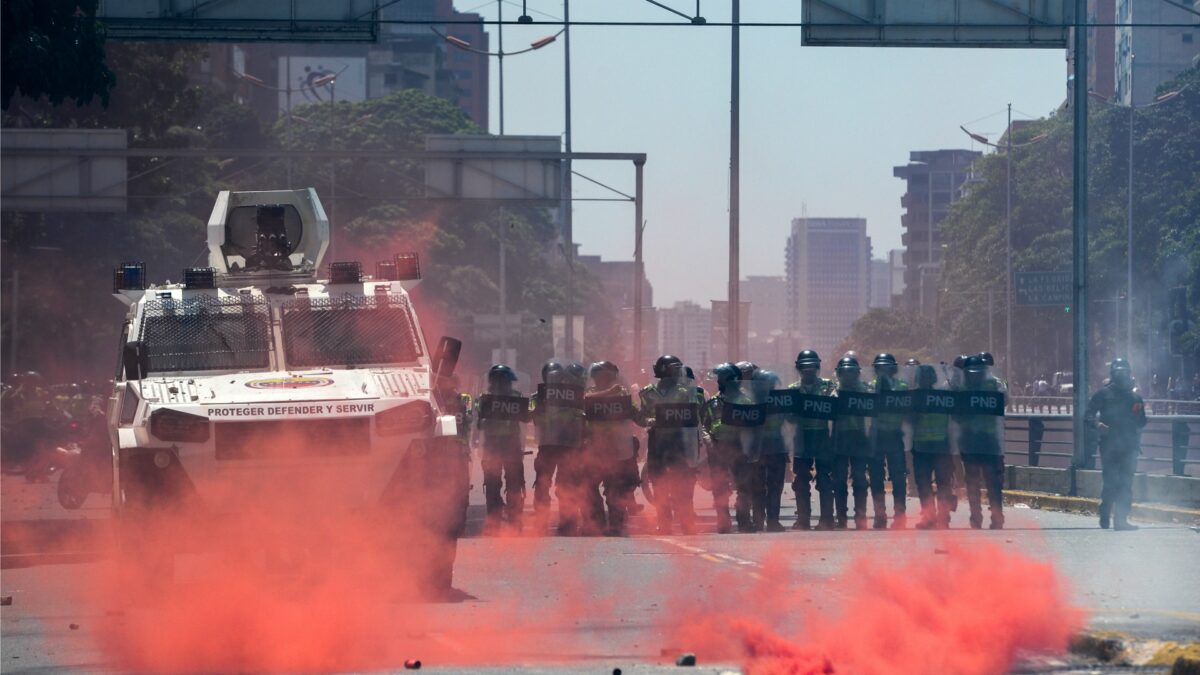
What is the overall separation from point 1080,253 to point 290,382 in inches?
528

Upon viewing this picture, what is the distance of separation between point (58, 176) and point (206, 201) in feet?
87.8

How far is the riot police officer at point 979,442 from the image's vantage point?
18.0 m

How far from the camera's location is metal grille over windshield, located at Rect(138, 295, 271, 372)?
1216 cm

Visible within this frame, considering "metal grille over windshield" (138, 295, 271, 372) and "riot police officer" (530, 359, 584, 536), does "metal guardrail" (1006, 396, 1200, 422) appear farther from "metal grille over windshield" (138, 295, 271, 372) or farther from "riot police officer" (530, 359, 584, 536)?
"metal grille over windshield" (138, 295, 271, 372)

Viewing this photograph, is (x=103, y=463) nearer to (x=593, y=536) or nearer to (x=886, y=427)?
(x=593, y=536)

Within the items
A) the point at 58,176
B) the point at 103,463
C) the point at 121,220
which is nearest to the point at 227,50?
the point at 121,220

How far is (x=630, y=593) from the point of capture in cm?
1173

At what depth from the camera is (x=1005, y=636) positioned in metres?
8.56

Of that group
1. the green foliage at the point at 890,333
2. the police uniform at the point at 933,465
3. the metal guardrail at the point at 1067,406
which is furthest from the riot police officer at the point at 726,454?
the green foliage at the point at 890,333

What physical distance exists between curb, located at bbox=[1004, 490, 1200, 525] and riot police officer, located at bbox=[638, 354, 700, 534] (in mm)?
5123

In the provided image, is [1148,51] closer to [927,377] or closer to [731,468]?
[927,377]

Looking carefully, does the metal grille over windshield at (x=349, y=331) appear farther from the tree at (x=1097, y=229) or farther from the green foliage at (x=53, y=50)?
the tree at (x=1097, y=229)

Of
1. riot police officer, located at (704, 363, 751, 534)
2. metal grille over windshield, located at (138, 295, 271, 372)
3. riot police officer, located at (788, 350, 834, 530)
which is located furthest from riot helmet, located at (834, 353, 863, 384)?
metal grille over windshield, located at (138, 295, 271, 372)

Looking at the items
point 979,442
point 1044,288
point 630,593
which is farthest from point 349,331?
point 1044,288
